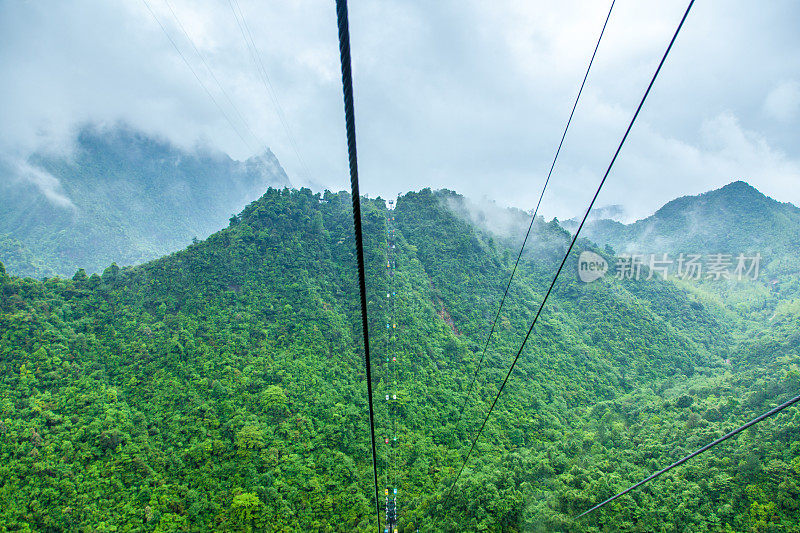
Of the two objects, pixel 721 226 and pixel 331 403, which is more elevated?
pixel 721 226

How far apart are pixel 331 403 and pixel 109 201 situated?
67.2 meters

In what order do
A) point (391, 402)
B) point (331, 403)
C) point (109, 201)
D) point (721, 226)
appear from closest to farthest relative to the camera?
1. point (331, 403)
2. point (391, 402)
3. point (721, 226)
4. point (109, 201)

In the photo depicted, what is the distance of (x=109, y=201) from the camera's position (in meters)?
65.8

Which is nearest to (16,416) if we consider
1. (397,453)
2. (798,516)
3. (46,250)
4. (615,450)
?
(397,453)

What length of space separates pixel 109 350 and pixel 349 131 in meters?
23.2

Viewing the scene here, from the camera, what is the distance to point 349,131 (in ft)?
7.26

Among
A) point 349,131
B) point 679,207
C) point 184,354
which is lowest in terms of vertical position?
point 184,354

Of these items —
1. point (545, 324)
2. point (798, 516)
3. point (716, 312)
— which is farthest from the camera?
point (716, 312)

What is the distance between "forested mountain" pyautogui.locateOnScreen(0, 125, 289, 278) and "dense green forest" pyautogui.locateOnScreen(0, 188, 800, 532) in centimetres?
3555

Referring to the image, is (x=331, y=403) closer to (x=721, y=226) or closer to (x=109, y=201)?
(x=721, y=226)

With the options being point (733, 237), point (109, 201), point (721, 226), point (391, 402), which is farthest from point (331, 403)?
point (109, 201)

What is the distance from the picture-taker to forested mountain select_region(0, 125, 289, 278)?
5466 cm

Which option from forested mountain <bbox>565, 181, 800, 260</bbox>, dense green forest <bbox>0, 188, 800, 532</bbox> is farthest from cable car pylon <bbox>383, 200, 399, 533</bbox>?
forested mountain <bbox>565, 181, 800, 260</bbox>

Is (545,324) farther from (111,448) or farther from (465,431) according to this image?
(111,448)
